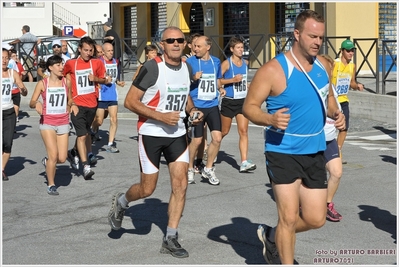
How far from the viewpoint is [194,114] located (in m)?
7.74

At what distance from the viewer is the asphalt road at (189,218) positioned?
23.5 ft

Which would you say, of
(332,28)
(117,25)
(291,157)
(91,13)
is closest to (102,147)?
(291,157)

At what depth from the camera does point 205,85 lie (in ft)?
36.9

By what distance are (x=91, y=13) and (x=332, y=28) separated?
2866cm

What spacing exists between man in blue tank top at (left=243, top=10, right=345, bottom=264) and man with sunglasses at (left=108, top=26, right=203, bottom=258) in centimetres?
136

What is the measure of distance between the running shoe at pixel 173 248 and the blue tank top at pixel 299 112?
141 centimetres

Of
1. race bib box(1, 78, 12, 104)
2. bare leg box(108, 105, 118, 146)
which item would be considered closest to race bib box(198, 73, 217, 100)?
race bib box(1, 78, 12, 104)

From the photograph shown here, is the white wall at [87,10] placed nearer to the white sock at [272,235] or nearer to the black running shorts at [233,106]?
the black running shorts at [233,106]

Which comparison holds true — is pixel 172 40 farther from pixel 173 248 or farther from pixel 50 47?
pixel 50 47

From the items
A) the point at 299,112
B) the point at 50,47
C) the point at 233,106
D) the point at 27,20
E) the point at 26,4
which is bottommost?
the point at 233,106

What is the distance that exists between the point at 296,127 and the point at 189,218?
294cm

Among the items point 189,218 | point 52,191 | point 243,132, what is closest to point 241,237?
point 189,218

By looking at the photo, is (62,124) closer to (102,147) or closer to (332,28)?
(102,147)

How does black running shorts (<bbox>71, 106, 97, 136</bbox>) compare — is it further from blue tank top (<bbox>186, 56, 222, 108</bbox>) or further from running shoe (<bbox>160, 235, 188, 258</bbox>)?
running shoe (<bbox>160, 235, 188, 258</bbox>)
